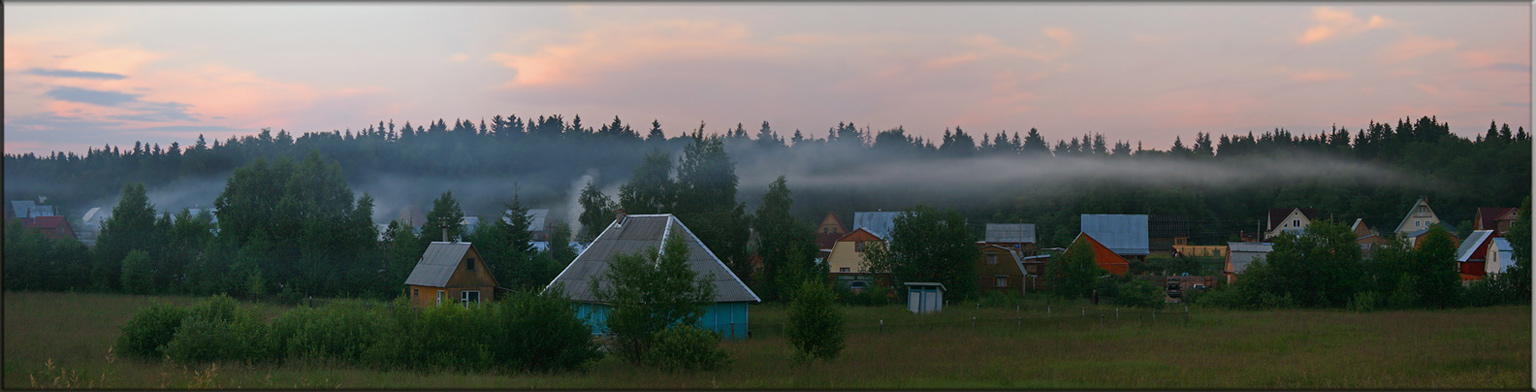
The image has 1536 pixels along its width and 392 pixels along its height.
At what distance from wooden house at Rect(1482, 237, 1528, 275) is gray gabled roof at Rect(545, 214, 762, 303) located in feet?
120

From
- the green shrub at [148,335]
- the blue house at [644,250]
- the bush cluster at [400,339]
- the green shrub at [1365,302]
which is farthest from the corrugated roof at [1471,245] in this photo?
the green shrub at [148,335]

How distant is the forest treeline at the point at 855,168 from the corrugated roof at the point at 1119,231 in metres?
2.34

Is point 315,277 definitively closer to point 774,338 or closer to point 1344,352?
point 774,338

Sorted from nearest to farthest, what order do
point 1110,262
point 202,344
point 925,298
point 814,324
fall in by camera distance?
point 202,344
point 814,324
point 925,298
point 1110,262

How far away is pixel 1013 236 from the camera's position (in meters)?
71.2

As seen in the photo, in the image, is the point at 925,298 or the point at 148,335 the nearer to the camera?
the point at 148,335

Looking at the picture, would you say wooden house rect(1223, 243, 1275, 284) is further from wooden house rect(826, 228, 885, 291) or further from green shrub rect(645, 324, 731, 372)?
green shrub rect(645, 324, 731, 372)

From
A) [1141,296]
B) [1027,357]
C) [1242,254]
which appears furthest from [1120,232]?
[1027,357]

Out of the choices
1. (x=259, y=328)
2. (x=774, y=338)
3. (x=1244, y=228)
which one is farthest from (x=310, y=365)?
(x=1244, y=228)

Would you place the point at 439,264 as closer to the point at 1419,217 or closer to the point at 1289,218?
the point at 1289,218

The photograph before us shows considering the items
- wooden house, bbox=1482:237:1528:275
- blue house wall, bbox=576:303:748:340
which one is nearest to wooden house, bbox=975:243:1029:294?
wooden house, bbox=1482:237:1528:275

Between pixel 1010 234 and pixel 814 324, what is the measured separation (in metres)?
53.6

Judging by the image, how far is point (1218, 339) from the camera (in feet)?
88.2

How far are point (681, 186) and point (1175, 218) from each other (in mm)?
55673
